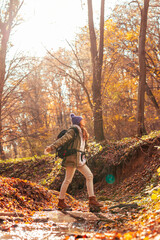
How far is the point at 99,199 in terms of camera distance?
386 inches

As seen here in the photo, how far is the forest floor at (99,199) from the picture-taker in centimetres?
454

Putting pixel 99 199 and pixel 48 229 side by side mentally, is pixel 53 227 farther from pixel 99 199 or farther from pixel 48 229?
pixel 99 199

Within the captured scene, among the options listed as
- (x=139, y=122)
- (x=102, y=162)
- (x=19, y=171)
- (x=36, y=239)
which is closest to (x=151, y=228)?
(x=36, y=239)

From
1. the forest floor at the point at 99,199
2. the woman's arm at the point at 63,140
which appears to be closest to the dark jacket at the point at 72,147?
the woman's arm at the point at 63,140

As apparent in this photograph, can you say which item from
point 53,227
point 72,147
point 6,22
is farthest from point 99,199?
point 6,22

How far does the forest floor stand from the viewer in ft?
14.9

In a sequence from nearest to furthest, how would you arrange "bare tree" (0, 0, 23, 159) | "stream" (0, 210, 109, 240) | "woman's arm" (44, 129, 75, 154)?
"stream" (0, 210, 109, 240) < "woman's arm" (44, 129, 75, 154) < "bare tree" (0, 0, 23, 159)

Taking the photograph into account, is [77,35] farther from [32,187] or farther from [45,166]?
[32,187]

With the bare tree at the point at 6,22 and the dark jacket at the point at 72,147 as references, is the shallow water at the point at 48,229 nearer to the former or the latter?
the dark jacket at the point at 72,147

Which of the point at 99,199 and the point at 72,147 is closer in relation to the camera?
the point at 72,147

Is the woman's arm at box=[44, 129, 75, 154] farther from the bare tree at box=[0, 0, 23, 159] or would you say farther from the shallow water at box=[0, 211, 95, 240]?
the bare tree at box=[0, 0, 23, 159]

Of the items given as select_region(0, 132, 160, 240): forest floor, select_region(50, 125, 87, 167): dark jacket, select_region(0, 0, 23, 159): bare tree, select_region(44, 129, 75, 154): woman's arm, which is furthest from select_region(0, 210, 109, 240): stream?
select_region(0, 0, 23, 159): bare tree

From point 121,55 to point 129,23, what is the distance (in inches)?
106

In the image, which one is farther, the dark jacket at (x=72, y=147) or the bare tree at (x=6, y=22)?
the bare tree at (x=6, y=22)
